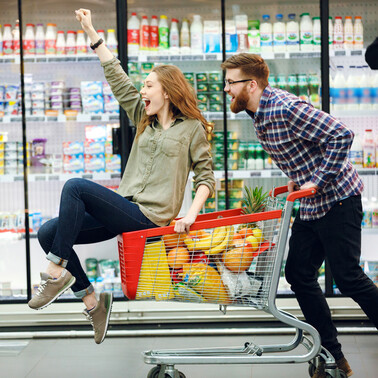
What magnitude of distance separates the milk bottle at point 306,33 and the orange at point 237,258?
2179mm

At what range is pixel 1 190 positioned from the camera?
503 cm

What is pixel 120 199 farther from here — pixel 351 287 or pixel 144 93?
pixel 351 287

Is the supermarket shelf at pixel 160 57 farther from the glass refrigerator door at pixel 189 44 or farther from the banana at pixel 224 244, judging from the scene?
the banana at pixel 224 244

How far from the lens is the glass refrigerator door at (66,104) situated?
4.76 meters

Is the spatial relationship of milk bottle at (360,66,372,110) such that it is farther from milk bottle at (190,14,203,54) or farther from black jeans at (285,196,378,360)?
black jeans at (285,196,378,360)

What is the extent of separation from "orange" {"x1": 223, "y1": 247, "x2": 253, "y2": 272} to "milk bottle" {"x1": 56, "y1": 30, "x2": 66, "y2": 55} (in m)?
2.45

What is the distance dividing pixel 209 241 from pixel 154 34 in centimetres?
223

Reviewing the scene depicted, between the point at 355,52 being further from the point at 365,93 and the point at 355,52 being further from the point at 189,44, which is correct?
the point at 189,44

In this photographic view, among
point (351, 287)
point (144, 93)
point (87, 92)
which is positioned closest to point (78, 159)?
point (87, 92)

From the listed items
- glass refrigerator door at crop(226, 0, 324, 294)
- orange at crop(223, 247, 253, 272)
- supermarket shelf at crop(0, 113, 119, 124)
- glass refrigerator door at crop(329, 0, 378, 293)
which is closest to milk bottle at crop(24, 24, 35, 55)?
supermarket shelf at crop(0, 113, 119, 124)

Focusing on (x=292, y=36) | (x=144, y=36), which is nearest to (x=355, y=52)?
(x=292, y=36)

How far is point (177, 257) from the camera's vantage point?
9.69 feet

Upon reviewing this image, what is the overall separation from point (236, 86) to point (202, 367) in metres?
1.59

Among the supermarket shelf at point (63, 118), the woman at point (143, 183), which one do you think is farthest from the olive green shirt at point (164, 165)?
the supermarket shelf at point (63, 118)
